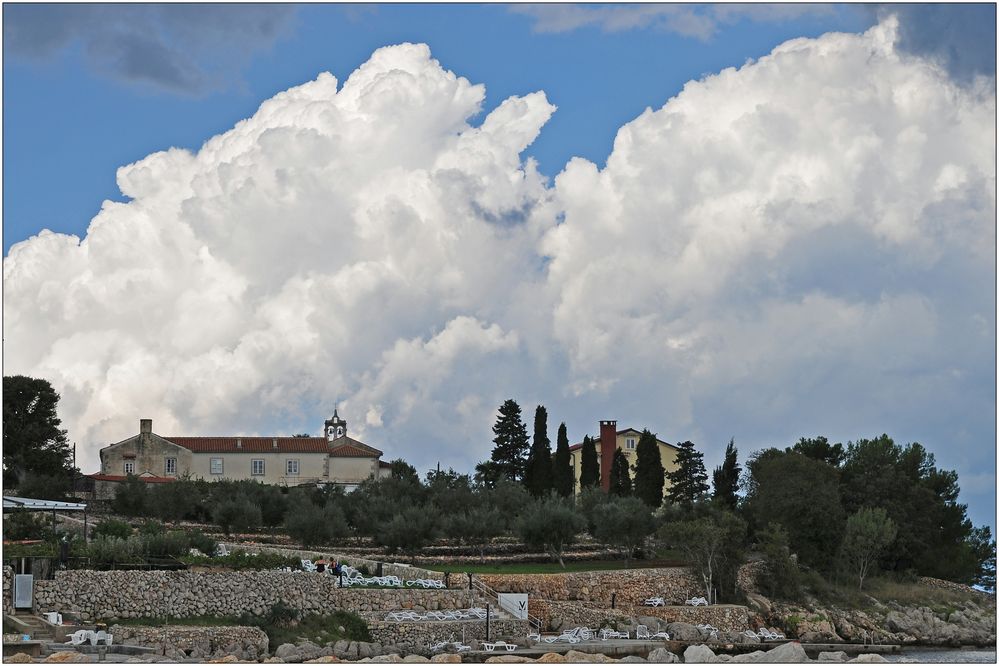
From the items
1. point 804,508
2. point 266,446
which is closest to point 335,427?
point 266,446

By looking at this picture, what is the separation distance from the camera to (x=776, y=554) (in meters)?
45.0

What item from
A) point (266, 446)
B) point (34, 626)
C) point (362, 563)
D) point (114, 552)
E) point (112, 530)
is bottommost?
point (34, 626)

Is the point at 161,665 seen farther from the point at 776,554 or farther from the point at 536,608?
the point at 776,554

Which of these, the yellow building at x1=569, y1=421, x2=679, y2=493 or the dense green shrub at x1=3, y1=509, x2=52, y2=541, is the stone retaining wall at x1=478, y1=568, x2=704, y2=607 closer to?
the dense green shrub at x1=3, y1=509, x2=52, y2=541

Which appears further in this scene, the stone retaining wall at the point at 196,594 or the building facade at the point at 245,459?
the building facade at the point at 245,459

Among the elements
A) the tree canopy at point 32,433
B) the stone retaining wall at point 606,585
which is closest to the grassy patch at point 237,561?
the stone retaining wall at point 606,585

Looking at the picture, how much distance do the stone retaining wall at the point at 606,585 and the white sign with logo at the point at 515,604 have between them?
163 centimetres

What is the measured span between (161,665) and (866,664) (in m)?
11.8

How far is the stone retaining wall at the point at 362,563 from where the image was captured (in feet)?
123

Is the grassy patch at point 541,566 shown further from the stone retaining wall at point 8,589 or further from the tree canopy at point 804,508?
the stone retaining wall at point 8,589

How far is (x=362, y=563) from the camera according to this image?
38531 millimetres

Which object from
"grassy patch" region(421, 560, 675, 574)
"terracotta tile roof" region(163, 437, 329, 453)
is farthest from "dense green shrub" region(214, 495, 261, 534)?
"terracotta tile roof" region(163, 437, 329, 453)

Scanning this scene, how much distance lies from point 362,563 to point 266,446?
26.9 m

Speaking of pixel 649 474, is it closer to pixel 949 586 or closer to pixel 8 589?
pixel 949 586
